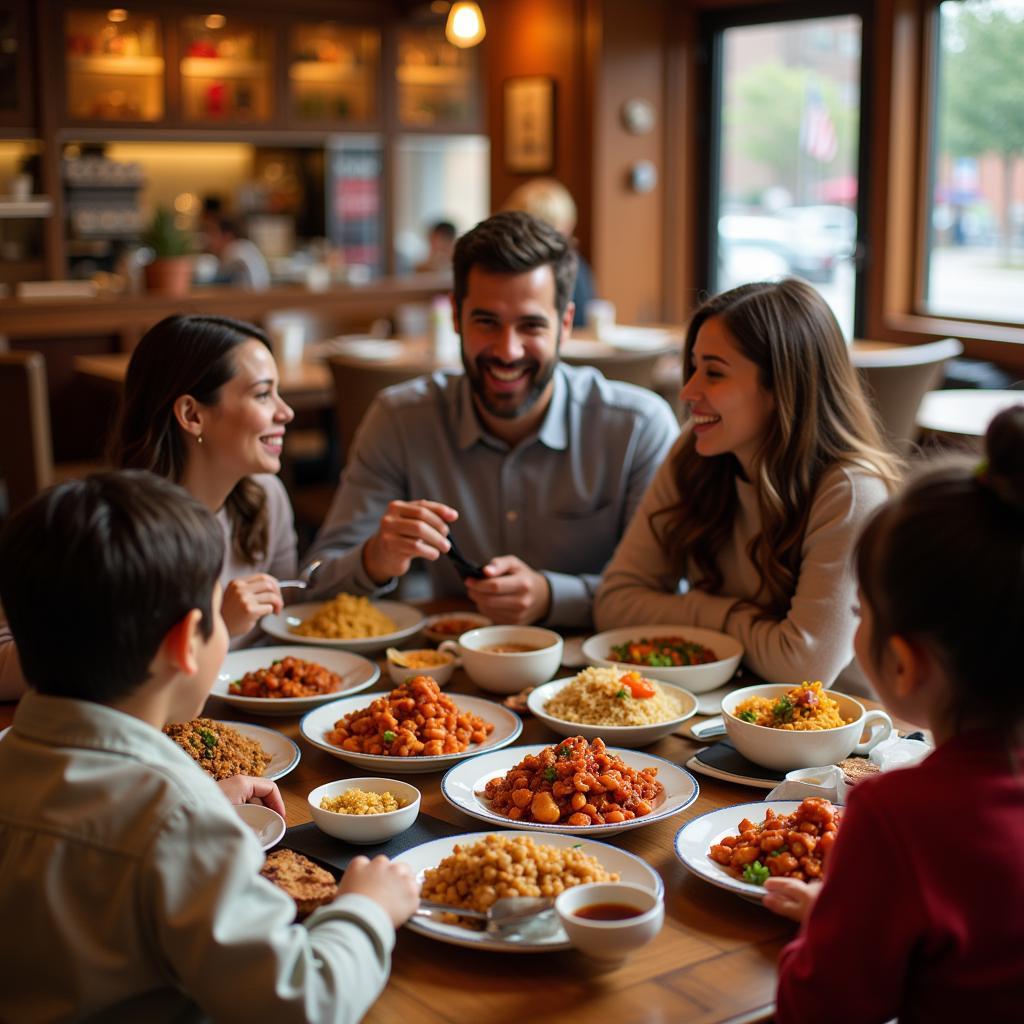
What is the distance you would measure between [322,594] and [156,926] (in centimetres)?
139

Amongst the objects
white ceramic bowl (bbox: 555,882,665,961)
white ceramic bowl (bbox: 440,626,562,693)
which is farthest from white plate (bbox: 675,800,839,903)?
white ceramic bowl (bbox: 440,626,562,693)

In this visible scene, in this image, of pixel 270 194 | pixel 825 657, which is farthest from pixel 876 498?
pixel 270 194

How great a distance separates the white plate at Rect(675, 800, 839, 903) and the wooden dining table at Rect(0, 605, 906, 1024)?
0.03 meters

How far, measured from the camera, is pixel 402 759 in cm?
161

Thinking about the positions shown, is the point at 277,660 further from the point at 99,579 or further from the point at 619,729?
the point at 99,579

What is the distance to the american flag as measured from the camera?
22.6ft

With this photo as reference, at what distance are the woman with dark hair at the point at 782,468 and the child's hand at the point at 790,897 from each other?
730mm

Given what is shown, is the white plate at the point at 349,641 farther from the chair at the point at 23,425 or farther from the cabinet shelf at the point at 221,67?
the cabinet shelf at the point at 221,67

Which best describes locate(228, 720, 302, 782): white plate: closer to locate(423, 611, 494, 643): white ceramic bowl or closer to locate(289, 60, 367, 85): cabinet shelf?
locate(423, 611, 494, 643): white ceramic bowl

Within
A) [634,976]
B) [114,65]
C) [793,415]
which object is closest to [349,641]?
[793,415]

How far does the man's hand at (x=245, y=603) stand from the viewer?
1.88m

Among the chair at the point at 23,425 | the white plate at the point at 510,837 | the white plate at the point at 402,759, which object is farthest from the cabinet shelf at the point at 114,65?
the white plate at the point at 510,837

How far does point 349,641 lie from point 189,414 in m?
0.46

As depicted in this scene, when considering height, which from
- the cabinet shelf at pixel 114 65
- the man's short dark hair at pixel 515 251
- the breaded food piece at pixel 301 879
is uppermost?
the cabinet shelf at pixel 114 65
